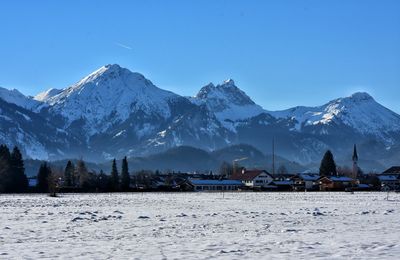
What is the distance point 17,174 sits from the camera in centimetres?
13438

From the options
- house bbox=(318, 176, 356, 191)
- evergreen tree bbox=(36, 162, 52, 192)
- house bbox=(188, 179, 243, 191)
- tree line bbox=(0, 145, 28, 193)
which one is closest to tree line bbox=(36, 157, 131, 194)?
evergreen tree bbox=(36, 162, 52, 192)

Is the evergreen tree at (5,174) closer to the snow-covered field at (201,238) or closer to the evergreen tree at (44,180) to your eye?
the evergreen tree at (44,180)

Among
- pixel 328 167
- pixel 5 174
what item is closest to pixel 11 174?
pixel 5 174

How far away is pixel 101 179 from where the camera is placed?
162 metres

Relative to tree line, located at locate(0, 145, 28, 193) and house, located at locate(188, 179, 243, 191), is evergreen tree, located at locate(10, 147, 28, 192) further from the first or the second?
house, located at locate(188, 179, 243, 191)

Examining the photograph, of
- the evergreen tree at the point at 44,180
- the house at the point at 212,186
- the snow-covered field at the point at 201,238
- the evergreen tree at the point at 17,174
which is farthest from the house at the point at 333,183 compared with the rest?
the snow-covered field at the point at 201,238

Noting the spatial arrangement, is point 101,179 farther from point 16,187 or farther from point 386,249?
point 386,249

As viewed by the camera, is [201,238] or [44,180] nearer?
[201,238]

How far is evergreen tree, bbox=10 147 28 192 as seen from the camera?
132500mm

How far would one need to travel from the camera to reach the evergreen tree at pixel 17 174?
132 meters

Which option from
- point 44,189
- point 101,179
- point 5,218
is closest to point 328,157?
point 101,179

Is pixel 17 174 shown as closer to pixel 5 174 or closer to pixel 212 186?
pixel 5 174

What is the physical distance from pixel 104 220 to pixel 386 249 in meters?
18.9

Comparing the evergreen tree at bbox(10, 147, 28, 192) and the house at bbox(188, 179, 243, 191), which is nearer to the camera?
the evergreen tree at bbox(10, 147, 28, 192)
